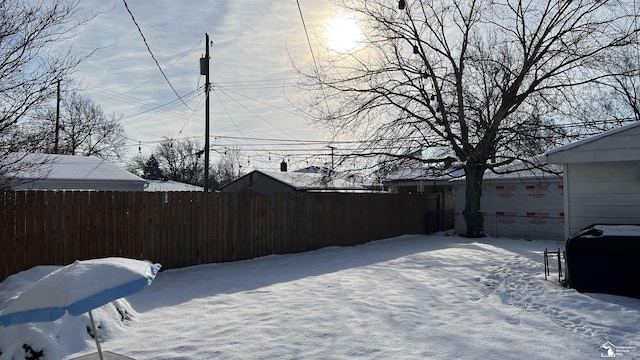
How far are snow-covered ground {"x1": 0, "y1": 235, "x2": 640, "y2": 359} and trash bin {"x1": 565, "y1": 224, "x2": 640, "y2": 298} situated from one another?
0.75ft

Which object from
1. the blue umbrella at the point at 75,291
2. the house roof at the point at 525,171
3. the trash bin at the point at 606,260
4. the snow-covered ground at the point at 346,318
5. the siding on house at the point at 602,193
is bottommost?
the snow-covered ground at the point at 346,318

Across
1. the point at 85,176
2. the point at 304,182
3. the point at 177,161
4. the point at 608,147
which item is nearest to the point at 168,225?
Result: the point at 608,147

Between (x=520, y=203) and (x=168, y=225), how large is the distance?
14.0 meters

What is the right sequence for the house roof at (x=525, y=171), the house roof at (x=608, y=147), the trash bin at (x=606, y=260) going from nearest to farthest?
the trash bin at (x=606, y=260) < the house roof at (x=608, y=147) < the house roof at (x=525, y=171)

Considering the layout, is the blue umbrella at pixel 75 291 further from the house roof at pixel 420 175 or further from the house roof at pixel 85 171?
the house roof at pixel 85 171

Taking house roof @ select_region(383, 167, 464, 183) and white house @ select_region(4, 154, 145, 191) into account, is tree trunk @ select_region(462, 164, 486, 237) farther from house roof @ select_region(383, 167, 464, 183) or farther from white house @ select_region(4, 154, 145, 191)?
white house @ select_region(4, 154, 145, 191)

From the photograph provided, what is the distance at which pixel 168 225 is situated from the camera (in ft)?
28.2

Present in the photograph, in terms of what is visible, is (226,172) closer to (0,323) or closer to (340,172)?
(340,172)

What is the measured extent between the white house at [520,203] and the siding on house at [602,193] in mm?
8762

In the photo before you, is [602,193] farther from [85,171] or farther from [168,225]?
A: [85,171]

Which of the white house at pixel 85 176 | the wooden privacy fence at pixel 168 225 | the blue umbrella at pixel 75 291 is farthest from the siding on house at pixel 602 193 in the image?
the white house at pixel 85 176

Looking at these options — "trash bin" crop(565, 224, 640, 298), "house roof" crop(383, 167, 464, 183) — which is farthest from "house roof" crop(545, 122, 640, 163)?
"house roof" crop(383, 167, 464, 183)

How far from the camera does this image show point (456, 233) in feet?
59.9

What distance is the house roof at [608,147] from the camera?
715 cm
